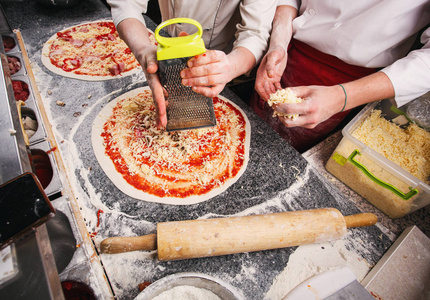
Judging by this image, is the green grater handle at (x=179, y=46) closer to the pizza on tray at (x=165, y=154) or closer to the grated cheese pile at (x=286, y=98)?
the grated cheese pile at (x=286, y=98)

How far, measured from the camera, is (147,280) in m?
1.18

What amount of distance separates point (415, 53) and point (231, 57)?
1.18 m

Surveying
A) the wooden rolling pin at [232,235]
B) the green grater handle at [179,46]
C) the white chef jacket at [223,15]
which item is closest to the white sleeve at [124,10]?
the white chef jacket at [223,15]

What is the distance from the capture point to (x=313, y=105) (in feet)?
4.45

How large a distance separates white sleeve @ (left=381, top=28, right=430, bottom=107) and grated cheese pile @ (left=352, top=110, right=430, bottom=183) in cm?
34

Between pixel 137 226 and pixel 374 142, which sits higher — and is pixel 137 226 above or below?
below

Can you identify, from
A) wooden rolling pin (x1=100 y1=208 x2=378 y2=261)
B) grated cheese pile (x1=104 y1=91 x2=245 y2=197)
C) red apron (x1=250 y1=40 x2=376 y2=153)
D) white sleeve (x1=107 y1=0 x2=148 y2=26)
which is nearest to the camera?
wooden rolling pin (x1=100 y1=208 x2=378 y2=261)

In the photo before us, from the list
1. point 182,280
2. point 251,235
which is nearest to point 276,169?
point 251,235

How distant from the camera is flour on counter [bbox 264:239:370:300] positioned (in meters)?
1.21

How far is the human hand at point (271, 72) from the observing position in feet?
5.24

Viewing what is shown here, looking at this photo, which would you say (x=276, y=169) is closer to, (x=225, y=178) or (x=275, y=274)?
(x=225, y=178)

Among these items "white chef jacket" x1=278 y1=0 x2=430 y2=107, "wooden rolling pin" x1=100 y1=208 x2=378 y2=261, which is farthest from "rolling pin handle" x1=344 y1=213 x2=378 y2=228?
"white chef jacket" x1=278 y1=0 x2=430 y2=107

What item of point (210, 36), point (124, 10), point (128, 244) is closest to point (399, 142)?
point (210, 36)

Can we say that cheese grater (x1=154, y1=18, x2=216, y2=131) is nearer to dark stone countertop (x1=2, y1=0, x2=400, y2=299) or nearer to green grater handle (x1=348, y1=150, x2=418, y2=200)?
dark stone countertop (x1=2, y1=0, x2=400, y2=299)
